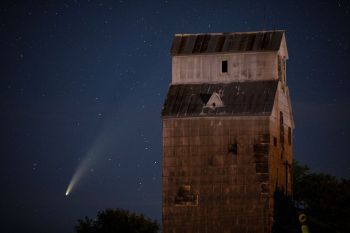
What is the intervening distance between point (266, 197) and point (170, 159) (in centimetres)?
657

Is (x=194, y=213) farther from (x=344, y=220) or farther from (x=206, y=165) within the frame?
(x=344, y=220)

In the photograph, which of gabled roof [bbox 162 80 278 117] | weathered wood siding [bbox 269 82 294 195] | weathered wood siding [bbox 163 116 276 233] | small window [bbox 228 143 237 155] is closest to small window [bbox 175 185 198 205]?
weathered wood siding [bbox 163 116 276 233]

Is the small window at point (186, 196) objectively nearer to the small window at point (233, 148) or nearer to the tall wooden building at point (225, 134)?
the tall wooden building at point (225, 134)

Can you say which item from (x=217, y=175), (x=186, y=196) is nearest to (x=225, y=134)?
(x=217, y=175)

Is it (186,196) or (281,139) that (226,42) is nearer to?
(281,139)

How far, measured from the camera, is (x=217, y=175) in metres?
51.9

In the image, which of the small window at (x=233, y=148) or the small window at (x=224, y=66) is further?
the small window at (x=224, y=66)

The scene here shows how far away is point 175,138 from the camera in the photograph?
53.2 m

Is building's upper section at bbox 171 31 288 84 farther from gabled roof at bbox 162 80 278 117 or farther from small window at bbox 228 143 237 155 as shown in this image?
small window at bbox 228 143 237 155

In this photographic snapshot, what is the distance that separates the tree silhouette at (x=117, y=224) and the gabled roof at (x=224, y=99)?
527 inches

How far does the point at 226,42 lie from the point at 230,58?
1361mm

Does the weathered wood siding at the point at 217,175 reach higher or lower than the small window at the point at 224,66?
lower

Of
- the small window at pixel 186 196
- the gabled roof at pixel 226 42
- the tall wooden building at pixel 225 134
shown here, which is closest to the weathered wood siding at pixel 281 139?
the tall wooden building at pixel 225 134

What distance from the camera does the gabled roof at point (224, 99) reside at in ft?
172
